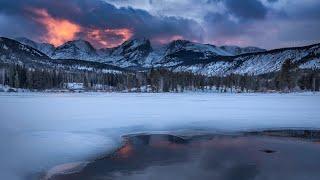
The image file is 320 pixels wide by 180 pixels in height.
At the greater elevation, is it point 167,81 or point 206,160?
point 167,81

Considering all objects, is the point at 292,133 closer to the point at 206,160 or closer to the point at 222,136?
the point at 222,136

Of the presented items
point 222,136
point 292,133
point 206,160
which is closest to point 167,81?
point 292,133

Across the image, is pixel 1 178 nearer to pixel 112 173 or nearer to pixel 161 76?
pixel 112 173

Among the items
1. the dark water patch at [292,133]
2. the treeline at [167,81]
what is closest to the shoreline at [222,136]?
the dark water patch at [292,133]

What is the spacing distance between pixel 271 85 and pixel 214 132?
166 m

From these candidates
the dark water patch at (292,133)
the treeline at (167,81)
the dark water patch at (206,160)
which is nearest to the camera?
the dark water patch at (206,160)

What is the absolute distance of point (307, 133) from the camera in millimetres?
28344

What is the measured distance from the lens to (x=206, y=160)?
18.5 metres

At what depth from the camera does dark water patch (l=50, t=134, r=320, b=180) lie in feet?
51.0

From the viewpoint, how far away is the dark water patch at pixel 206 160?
51.0ft

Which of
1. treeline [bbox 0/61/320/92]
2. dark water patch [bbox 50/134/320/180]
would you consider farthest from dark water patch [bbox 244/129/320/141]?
treeline [bbox 0/61/320/92]

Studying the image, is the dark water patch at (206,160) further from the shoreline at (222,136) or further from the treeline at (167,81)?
the treeline at (167,81)

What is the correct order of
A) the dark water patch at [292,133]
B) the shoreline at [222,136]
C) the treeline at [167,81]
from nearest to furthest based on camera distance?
1. the shoreline at [222,136]
2. the dark water patch at [292,133]
3. the treeline at [167,81]

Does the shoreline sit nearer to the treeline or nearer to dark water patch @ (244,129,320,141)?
dark water patch @ (244,129,320,141)
